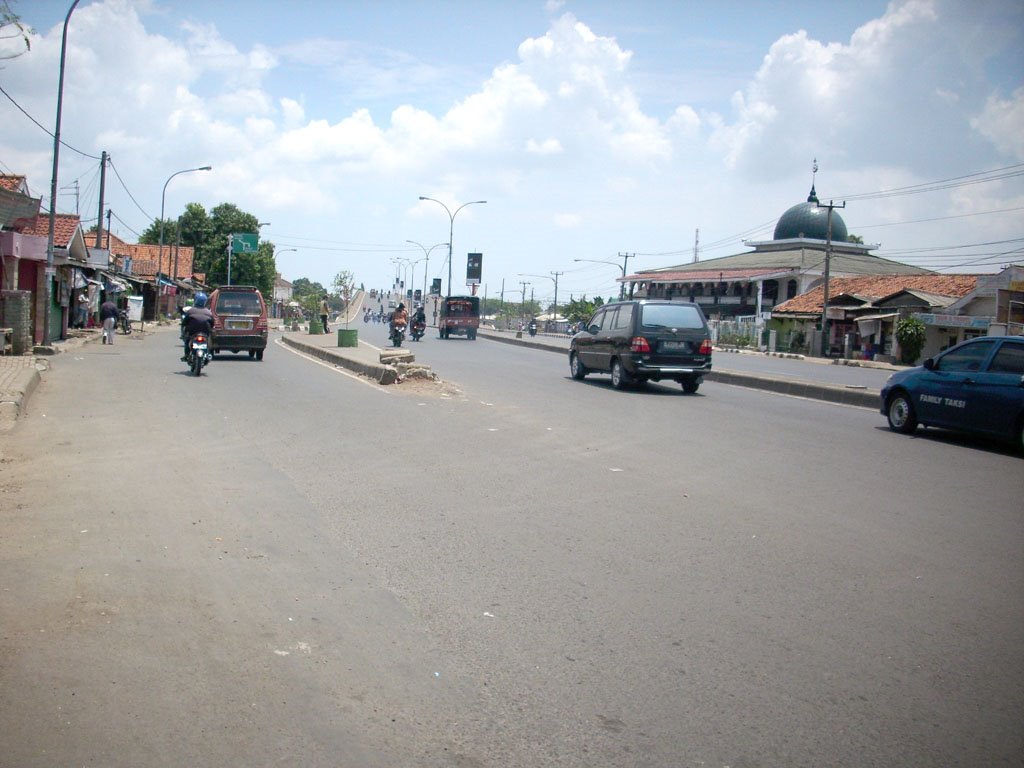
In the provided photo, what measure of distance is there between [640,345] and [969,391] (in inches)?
274

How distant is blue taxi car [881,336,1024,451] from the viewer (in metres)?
11.4

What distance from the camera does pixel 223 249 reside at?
80.8 meters

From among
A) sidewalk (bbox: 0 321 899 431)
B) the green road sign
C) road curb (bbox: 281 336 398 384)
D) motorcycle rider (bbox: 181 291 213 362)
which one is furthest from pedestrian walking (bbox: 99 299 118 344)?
the green road sign

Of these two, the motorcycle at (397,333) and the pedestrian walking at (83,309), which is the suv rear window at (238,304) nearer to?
the motorcycle at (397,333)

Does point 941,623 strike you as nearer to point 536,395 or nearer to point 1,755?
point 1,755

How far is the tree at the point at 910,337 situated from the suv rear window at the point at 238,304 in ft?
115

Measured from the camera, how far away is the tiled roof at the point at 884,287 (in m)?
51.4

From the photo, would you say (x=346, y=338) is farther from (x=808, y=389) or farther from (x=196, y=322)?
(x=808, y=389)

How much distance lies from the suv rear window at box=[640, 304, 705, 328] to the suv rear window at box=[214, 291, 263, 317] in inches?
444

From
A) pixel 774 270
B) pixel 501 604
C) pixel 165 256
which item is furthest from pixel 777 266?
pixel 501 604

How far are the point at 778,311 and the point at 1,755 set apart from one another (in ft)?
207

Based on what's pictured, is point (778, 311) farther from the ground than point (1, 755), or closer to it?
farther from the ground

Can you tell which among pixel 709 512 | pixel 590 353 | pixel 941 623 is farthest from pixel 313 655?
pixel 590 353

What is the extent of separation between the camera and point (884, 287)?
54500 mm
